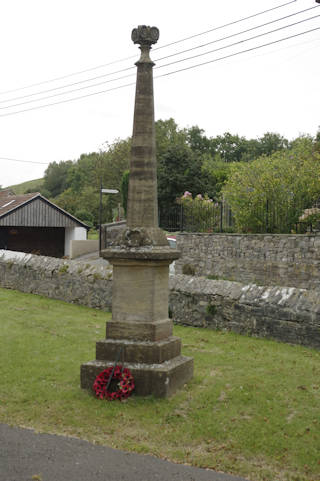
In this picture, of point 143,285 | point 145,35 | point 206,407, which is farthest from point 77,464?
point 145,35

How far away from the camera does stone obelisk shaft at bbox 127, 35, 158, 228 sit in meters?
6.59

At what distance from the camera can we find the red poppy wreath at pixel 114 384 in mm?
5949

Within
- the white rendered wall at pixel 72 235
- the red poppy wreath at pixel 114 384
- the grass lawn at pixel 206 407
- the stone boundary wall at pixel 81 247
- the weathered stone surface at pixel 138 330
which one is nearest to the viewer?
the grass lawn at pixel 206 407

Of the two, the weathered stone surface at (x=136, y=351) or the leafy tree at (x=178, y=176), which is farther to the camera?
the leafy tree at (x=178, y=176)

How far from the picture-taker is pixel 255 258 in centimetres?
1595

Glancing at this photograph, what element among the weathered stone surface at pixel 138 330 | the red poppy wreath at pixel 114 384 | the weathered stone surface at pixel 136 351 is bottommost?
the red poppy wreath at pixel 114 384

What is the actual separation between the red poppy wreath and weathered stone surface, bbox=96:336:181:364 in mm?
247

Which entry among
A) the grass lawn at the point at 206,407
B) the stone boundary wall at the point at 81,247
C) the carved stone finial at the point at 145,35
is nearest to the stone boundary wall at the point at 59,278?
the grass lawn at the point at 206,407

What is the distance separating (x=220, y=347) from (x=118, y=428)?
3.45 m

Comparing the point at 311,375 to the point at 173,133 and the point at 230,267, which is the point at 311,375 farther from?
the point at 173,133

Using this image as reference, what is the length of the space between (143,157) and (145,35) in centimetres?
171

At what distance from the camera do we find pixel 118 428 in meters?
5.20

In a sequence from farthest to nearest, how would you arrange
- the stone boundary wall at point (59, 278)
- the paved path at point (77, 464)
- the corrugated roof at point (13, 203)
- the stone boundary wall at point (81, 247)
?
the stone boundary wall at point (81, 247), the corrugated roof at point (13, 203), the stone boundary wall at point (59, 278), the paved path at point (77, 464)

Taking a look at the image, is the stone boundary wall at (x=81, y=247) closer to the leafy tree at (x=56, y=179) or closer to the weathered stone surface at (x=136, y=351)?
the weathered stone surface at (x=136, y=351)
